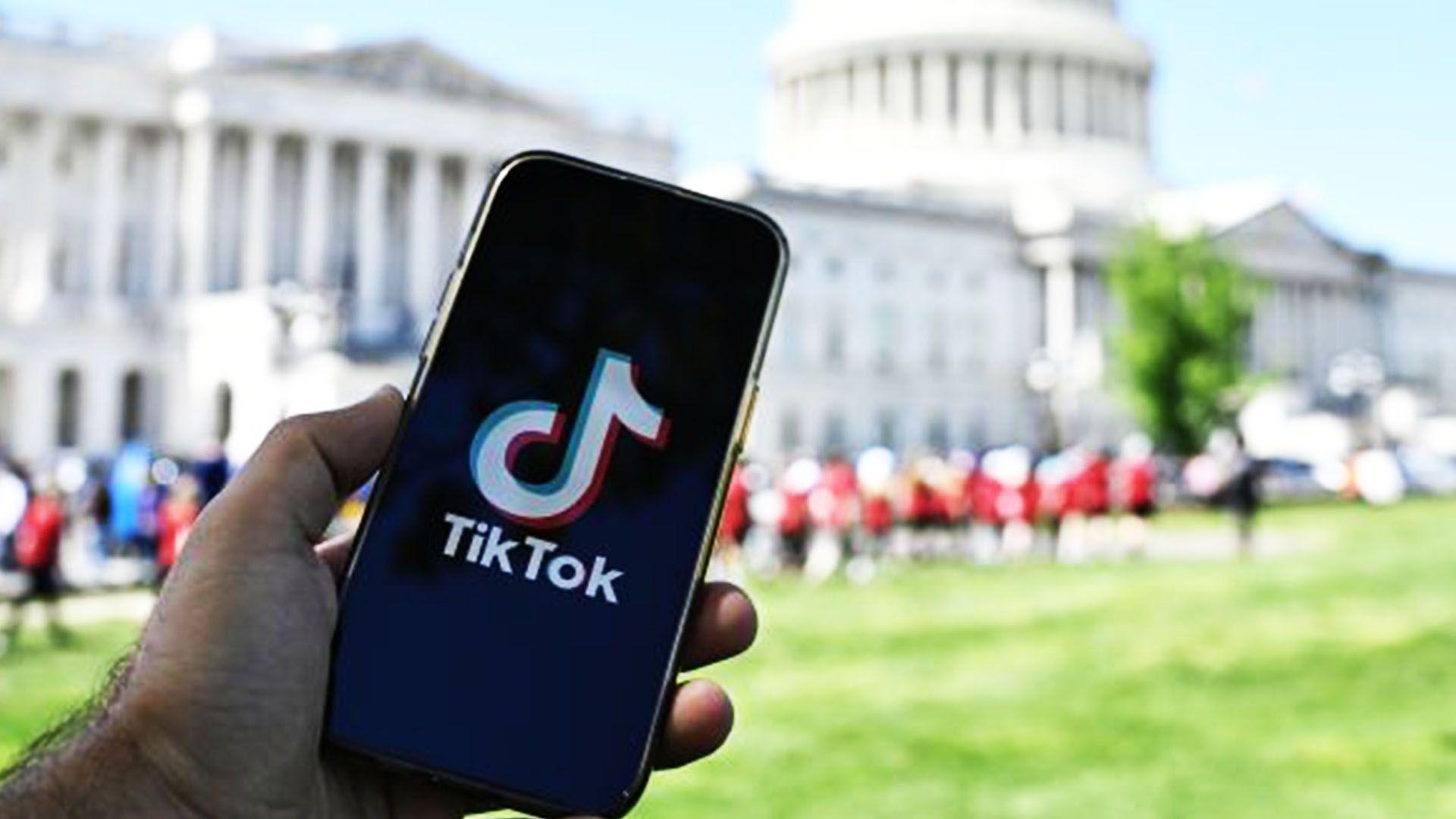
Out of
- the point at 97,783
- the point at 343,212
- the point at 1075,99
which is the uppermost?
the point at 97,783

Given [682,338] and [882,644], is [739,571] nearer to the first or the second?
[882,644]

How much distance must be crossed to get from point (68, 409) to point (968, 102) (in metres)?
57.5

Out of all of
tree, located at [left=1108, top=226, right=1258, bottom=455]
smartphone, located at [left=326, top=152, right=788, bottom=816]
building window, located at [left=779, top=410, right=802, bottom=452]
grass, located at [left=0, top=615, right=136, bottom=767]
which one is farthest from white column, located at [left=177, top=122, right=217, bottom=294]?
smartphone, located at [left=326, top=152, right=788, bottom=816]

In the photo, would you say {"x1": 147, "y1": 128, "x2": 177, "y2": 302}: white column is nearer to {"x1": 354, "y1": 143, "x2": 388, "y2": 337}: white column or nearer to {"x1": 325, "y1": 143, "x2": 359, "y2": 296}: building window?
{"x1": 325, "y1": 143, "x2": 359, "y2": 296}: building window

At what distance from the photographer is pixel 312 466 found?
A: 2.95m

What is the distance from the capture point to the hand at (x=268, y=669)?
2.67 meters

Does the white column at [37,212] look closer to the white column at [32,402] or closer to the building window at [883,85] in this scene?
the white column at [32,402]

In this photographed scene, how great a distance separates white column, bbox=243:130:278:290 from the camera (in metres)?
62.7

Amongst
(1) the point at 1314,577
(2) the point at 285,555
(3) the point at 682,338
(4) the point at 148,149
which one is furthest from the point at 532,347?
(4) the point at 148,149

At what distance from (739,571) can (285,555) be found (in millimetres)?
21159

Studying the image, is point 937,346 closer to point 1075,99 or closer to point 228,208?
point 1075,99

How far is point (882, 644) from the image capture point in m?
15.7

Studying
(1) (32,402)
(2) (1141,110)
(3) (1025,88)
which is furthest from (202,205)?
(2) (1141,110)

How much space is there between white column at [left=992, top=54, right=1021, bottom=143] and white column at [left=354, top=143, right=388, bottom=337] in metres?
44.6
